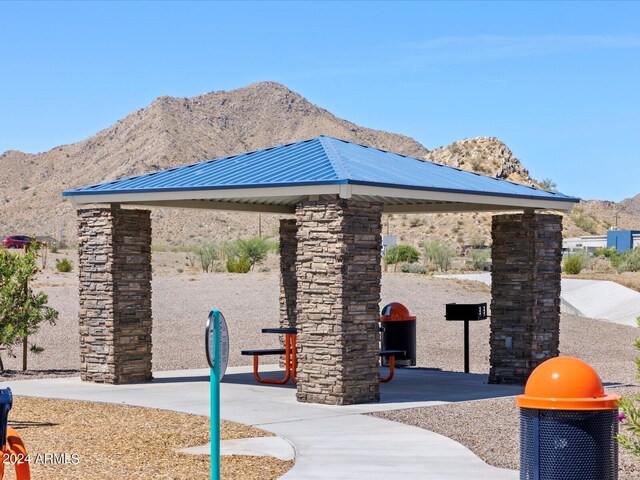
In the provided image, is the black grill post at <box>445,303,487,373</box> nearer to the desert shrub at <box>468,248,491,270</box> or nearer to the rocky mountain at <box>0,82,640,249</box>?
the desert shrub at <box>468,248,491,270</box>

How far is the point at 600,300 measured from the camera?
43.0m

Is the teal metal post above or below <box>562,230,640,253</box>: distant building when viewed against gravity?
below

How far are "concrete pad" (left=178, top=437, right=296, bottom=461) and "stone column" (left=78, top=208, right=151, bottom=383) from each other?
21.0 ft

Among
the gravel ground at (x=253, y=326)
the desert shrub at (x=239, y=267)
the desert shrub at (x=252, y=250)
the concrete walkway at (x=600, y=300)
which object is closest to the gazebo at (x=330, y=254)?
the gravel ground at (x=253, y=326)

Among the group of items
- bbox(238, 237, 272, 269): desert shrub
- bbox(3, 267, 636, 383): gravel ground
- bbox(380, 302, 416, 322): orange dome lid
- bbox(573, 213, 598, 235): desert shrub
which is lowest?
bbox(3, 267, 636, 383): gravel ground

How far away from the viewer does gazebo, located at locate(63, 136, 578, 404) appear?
15.4 meters

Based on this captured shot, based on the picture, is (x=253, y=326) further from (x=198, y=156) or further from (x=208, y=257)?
(x=198, y=156)

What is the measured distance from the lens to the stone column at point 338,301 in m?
15.3

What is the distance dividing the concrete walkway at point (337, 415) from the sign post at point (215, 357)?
2418mm

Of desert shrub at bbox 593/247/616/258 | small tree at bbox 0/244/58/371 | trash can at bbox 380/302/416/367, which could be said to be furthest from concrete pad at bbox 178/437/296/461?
desert shrub at bbox 593/247/616/258

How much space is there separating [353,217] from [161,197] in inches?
136

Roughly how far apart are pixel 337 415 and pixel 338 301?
168 cm

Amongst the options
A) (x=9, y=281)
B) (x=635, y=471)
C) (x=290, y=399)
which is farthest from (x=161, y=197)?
(x=635, y=471)

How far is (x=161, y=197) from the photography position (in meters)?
17.2
